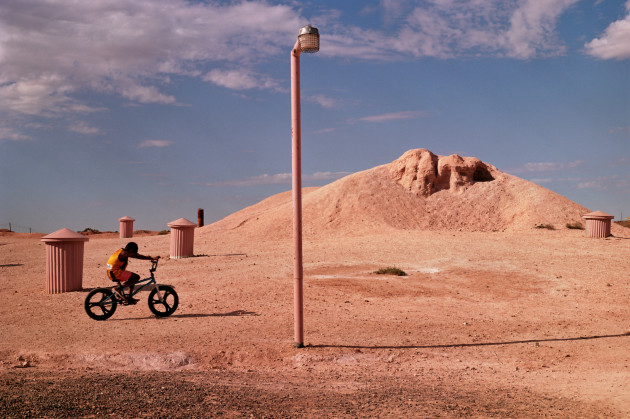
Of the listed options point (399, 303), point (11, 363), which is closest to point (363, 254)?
point (399, 303)

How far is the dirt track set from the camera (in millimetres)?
5863

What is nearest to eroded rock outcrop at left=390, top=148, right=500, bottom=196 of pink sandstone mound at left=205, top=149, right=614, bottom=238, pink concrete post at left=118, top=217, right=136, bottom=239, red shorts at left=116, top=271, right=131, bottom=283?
pink sandstone mound at left=205, top=149, right=614, bottom=238

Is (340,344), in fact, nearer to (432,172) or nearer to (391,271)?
(391,271)

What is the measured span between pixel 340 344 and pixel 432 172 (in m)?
28.6

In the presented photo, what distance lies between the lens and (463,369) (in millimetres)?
7754

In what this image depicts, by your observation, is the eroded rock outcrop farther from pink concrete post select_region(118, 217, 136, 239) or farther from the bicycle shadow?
the bicycle shadow

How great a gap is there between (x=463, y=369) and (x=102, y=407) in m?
4.99

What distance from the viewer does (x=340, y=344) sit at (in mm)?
8719

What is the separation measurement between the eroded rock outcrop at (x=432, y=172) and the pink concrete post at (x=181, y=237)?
62.9ft

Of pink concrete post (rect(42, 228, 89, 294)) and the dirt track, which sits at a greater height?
pink concrete post (rect(42, 228, 89, 294))

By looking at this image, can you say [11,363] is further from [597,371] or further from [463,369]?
[597,371]

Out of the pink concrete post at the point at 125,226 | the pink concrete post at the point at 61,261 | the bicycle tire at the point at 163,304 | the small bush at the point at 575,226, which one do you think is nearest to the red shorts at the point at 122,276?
the bicycle tire at the point at 163,304

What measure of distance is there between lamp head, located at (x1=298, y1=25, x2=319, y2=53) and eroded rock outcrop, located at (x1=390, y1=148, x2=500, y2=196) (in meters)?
28.2

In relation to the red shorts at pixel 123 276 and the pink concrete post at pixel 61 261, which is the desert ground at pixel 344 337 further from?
the red shorts at pixel 123 276
